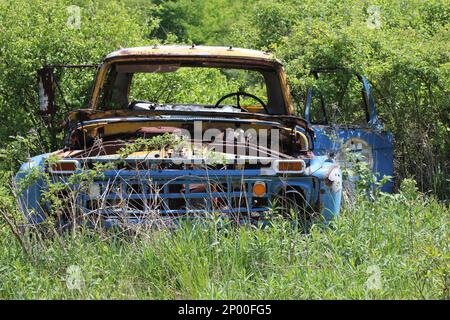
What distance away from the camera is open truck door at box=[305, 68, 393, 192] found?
8.66m

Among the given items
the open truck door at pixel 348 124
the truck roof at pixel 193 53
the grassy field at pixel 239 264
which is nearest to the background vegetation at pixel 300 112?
the grassy field at pixel 239 264

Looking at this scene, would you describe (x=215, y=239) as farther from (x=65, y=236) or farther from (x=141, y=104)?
(x=141, y=104)

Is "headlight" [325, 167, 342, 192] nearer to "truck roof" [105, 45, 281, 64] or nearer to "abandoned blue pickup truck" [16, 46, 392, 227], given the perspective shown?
"abandoned blue pickup truck" [16, 46, 392, 227]

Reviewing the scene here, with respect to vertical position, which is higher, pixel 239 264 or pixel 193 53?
pixel 193 53

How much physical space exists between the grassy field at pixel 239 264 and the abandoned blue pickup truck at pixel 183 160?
0.23 metres

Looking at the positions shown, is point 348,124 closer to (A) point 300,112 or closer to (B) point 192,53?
(A) point 300,112

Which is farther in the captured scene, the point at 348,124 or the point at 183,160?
the point at 348,124

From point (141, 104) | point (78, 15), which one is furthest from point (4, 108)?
point (141, 104)

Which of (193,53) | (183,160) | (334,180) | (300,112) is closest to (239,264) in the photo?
(183,160)

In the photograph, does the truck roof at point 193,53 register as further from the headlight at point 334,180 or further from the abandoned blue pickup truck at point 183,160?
the headlight at point 334,180

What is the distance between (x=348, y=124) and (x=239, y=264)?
13.3 feet

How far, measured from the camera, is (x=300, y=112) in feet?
35.4

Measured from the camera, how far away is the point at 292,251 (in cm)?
585

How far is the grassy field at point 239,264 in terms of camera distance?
17.3 ft
